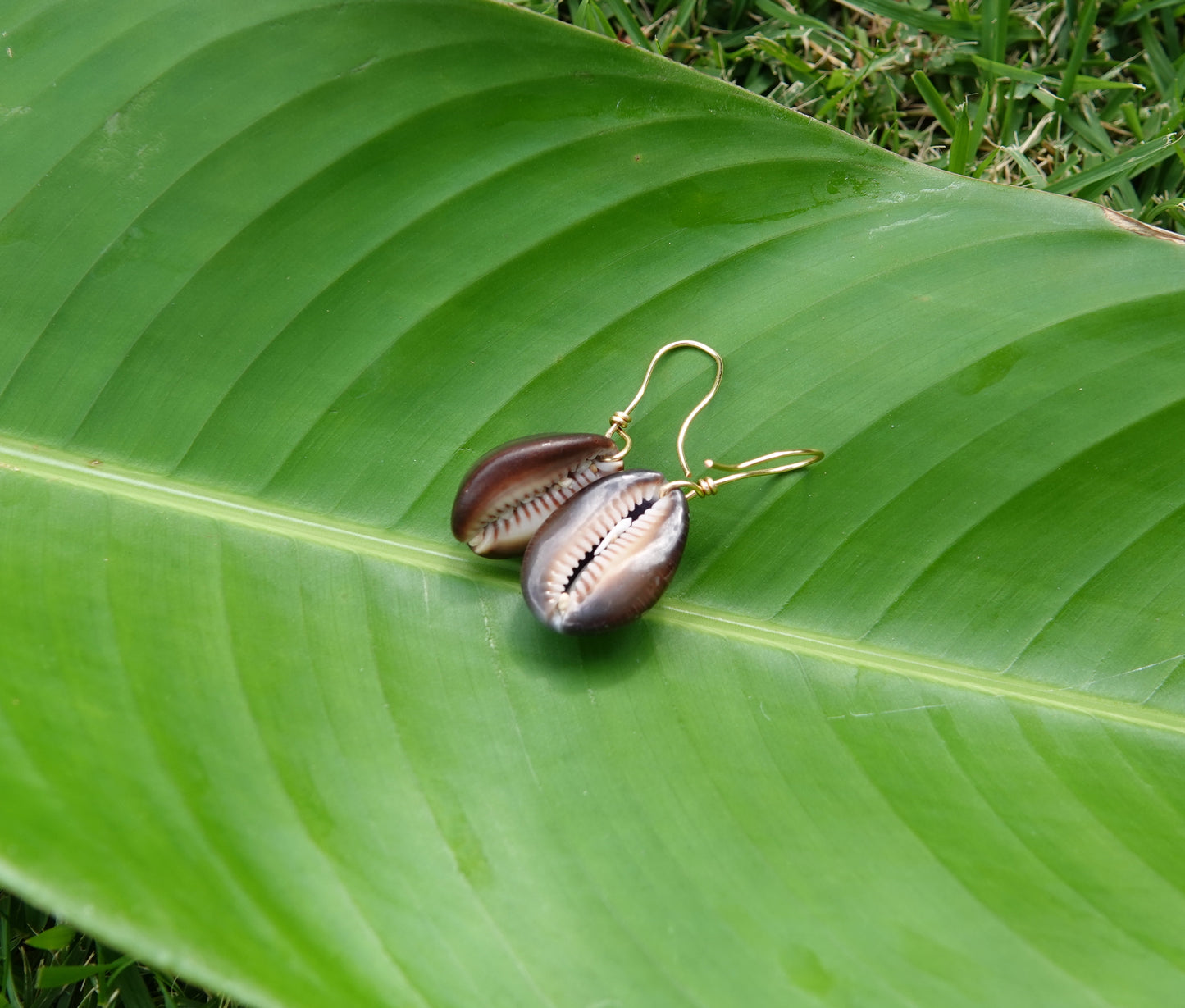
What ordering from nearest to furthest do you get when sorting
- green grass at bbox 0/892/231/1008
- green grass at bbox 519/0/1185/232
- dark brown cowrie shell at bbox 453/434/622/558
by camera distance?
dark brown cowrie shell at bbox 453/434/622/558
green grass at bbox 0/892/231/1008
green grass at bbox 519/0/1185/232

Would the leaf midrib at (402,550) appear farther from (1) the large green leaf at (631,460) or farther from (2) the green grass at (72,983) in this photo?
(2) the green grass at (72,983)

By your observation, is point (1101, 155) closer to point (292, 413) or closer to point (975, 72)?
point (975, 72)

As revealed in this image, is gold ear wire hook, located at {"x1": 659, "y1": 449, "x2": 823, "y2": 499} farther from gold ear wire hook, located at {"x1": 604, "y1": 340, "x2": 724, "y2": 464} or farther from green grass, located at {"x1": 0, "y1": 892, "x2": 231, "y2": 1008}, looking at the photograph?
green grass, located at {"x1": 0, "y1": 892, "x2": 231, "y2": 1008}

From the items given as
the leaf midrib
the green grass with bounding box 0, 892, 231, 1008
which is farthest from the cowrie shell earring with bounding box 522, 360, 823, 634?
the green grass with bounding box 0, 892, 231, 1008

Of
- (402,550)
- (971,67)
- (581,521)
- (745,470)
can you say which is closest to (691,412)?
(745,470)

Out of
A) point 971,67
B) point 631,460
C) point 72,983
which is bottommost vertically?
point 72,983

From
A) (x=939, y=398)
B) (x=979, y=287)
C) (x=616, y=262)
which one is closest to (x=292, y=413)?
(x=616, y=262)

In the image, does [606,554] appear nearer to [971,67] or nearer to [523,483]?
[523,483]
